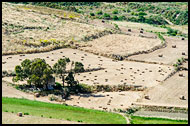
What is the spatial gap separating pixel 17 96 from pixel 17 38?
1482 inches

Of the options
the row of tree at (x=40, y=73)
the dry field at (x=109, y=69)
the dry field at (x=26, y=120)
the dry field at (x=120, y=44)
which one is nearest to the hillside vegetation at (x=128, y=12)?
the dry field at (x=120, y=44)

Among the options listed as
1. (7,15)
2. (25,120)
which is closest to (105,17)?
(7,15)

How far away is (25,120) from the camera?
49844 millimetres

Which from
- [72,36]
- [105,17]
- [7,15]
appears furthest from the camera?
[105,17]

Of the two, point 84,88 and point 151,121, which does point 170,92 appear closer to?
point 151,121

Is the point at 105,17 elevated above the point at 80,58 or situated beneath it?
elevated above

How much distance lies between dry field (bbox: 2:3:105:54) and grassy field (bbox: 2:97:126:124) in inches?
1221

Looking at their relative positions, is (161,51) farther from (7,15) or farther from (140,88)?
(7,15)

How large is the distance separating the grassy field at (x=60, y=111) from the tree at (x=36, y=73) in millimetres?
6819

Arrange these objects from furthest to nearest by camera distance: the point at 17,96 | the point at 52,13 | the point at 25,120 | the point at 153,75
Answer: the point at 52,13 < the point at 153,75 < the point at 17,96 < the point at 25,120

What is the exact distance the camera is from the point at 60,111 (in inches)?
2183

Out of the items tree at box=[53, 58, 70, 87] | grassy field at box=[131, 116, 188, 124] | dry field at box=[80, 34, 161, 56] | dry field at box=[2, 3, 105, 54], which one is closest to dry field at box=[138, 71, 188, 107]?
grassy field at box=[131, 116, 188, 124]

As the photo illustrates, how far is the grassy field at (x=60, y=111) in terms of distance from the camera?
52.7m

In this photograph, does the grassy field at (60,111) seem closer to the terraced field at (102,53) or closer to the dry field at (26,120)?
the dry field at (26,120)
